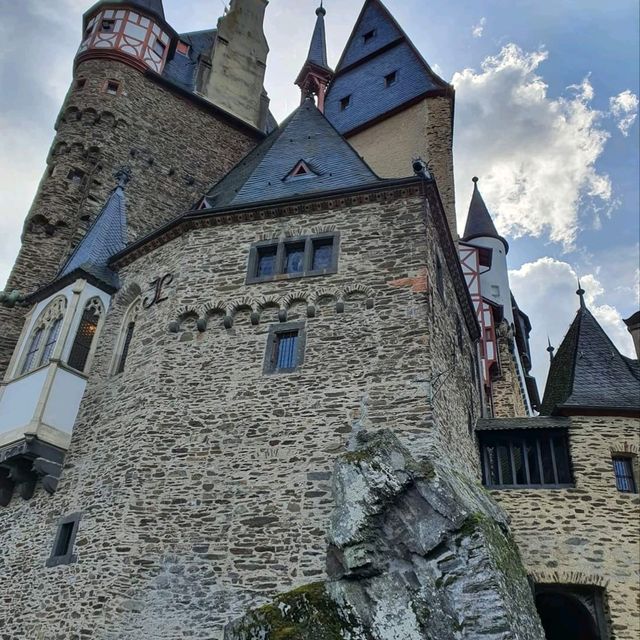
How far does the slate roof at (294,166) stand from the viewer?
46.2ft

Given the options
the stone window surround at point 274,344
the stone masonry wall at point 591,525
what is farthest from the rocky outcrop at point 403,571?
the stone masonry wall at point 591,525

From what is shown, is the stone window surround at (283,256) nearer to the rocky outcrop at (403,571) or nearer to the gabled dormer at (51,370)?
the gabled dormer at (51,370)

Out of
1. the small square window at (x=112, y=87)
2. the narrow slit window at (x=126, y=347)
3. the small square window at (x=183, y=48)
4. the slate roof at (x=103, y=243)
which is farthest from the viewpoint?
the small square window at (x=183, y=48)

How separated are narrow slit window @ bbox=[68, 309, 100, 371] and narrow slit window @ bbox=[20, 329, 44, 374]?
0.96 m

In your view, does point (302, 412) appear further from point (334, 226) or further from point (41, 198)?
point (41, 198)

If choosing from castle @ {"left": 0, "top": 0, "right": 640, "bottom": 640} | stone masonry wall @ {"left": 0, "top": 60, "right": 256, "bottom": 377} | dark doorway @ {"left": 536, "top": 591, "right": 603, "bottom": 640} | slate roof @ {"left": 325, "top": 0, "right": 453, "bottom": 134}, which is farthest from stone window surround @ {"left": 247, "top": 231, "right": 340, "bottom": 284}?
slate roof @ {"left": 325, "top": 0, "right": 453, "bottom": 134}

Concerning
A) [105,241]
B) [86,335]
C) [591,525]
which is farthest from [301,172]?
[591,525]

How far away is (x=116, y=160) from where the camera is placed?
1953 centimetres

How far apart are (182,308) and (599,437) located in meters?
8.42

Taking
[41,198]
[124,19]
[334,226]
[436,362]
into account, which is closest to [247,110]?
[124,19]

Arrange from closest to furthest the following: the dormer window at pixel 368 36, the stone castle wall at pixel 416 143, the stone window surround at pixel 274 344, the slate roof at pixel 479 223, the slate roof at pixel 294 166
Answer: the stone window surround at pixel 274 344 < the slate roof at pixel 294 166 < the stone castle wall at pixel 416 143 < the dormer window at pixel 368 36 < the slate roof at pixel 479 223

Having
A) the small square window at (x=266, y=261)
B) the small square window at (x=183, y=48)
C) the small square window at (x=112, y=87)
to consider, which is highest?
the small square window at (x=183, y=48)

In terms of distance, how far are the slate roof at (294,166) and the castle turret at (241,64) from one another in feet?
20.5

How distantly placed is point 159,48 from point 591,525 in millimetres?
19707
